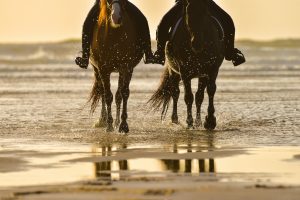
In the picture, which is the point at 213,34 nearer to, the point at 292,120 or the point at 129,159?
the point at 292,120

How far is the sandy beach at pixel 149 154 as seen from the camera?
935 centimetres

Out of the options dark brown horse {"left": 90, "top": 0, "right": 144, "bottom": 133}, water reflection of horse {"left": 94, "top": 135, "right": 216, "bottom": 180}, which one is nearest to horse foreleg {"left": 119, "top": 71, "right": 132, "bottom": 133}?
dark brown horse {"left": 90, "top": 0, "right": 144, "bottom": 133}

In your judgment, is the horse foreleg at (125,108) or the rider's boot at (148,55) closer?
the horse foreleg at (125,108)

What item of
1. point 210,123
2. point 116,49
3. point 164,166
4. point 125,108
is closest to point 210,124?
point 210,123

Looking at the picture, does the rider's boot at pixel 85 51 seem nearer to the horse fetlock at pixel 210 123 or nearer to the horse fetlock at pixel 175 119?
the horse fetlock at pixel 175 119

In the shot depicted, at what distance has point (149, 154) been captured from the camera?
41.7 ft

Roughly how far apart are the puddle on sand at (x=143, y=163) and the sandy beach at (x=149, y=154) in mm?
11

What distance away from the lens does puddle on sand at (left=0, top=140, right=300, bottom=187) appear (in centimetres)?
1032

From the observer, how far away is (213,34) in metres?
16.3

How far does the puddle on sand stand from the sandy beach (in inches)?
0.4

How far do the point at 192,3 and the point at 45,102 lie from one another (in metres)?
8.54

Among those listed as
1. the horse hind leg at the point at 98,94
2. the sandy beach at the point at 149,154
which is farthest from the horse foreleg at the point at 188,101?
the horse hind leg at the point at 98,94

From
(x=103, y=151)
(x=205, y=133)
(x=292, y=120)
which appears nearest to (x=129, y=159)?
(x=103, y=151)

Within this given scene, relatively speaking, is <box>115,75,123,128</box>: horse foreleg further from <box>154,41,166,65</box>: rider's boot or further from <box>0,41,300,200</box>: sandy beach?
<box>154,41,166,65</box>: rider's boot
